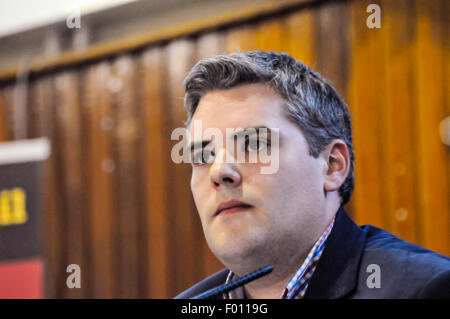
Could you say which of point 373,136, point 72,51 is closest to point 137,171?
→ point 72,51

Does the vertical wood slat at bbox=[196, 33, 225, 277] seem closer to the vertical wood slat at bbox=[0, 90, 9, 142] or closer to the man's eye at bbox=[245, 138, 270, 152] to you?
the man's eye at bbox=[245, 138, 270, 152]

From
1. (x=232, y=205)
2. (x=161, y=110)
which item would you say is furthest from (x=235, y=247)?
(x=161, y=110)

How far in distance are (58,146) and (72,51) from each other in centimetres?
27

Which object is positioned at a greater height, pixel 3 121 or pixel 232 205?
pixel 3 121

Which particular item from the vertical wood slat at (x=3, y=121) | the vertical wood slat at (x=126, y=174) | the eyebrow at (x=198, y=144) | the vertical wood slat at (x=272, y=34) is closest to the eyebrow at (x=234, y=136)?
the eyebrow at (x=198, y=144)

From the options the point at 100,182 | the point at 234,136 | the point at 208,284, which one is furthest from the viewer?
the point at 100,182

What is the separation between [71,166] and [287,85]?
0.83m

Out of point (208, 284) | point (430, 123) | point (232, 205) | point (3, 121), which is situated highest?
point (3, 121)

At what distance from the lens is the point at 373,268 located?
1.87 feet

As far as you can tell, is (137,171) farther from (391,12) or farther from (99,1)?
(391,12)

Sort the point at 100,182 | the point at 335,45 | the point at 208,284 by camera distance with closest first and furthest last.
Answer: the point at 208,284 → the point at 335,45 → the point at 100,182

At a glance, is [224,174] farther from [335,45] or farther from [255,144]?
[335,45]

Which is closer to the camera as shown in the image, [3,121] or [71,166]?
[71,166]
